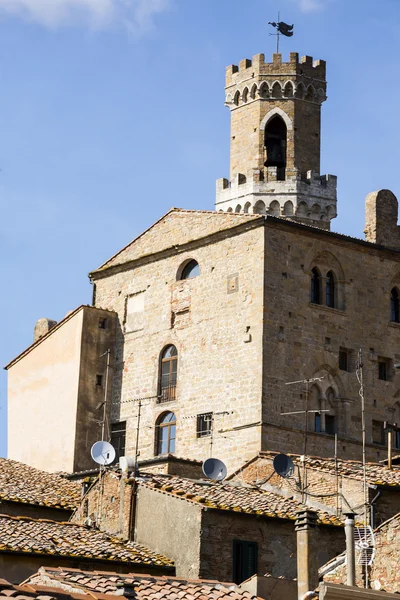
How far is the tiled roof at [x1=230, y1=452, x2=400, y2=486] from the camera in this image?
33.0 metres

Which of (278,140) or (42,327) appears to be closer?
(42,327)

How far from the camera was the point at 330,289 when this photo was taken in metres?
43.0

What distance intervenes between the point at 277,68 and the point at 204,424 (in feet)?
63.2

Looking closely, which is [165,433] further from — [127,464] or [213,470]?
[127,464]

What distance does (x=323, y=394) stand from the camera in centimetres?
4172

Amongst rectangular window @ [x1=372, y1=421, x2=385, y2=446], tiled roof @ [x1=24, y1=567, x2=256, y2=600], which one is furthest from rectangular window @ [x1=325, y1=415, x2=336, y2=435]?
tiled roof @ [x1=24, y1=567, x2=256, y2=600]

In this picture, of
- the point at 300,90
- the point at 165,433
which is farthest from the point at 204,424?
the point at 300,90

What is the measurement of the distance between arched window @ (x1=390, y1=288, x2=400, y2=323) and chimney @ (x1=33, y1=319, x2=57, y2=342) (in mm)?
12045

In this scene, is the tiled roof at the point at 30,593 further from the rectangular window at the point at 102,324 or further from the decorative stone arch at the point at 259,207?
the decorative stone arch at the point at 259,207

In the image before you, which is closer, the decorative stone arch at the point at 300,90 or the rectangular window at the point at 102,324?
the rectangular window at the point at 102,324

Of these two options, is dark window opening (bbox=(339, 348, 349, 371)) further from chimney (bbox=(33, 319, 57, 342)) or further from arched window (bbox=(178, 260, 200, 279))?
chimney (bbox=(33, 319, 57, 342))

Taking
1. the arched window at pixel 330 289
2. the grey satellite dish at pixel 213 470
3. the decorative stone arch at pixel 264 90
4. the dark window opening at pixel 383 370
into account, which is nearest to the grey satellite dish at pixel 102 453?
the grey satellite dish at pixel 213 470

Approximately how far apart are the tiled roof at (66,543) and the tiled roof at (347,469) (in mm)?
5319

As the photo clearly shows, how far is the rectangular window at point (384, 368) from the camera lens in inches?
1709
